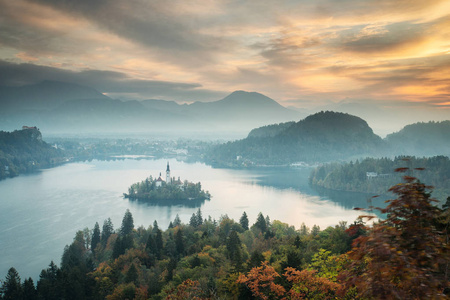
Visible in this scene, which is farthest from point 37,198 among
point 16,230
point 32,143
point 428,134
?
point 428,134

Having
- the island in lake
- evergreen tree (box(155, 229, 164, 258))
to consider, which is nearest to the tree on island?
the island in lake

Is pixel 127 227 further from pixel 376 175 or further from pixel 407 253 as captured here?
pixel 376 175

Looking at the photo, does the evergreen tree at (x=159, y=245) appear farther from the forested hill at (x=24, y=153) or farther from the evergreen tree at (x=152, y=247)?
the forested hill at (x=24, y=153)

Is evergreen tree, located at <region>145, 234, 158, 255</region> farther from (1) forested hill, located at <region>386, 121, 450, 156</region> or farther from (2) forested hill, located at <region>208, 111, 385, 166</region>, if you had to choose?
(1) forested hill, located at <region>386, 121, 450, 156</region>

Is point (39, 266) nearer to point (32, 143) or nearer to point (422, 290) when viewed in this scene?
point (422, 290)

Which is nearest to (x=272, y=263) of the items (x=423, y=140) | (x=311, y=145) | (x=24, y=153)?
(x=311, y=145)

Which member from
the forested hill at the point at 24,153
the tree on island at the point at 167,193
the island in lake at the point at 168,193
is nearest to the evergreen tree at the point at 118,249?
the island in lake at the point at 168,193

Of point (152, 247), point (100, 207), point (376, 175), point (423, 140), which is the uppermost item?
point (423, 140)
